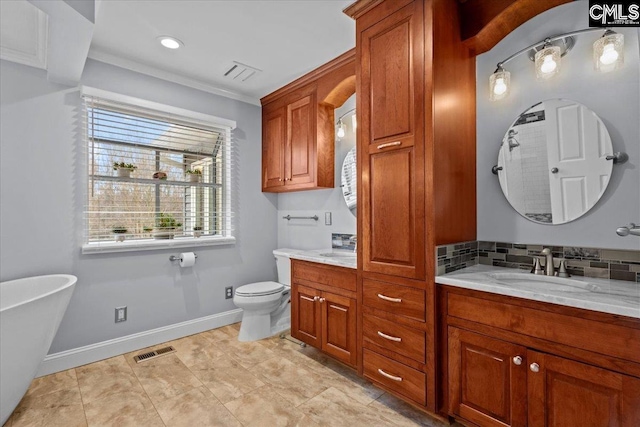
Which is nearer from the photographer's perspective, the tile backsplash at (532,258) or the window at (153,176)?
the tile backsplash at (532,258)

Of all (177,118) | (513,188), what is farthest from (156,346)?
(513,188)

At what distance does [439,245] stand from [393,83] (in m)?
1.02

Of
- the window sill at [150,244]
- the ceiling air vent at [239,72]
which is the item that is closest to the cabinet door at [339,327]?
the window sill at [150,244]

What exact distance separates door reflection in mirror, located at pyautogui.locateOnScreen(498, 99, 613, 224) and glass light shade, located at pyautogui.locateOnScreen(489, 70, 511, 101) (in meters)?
0.19

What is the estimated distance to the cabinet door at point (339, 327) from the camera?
2.17 meters

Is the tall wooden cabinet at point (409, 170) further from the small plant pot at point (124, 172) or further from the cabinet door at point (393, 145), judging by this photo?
the small plant pot at point (124, 172)

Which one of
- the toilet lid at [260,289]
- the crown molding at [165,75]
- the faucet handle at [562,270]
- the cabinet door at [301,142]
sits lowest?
the toilet lid at [260,289]

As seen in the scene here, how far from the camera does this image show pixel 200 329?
311 centimetres

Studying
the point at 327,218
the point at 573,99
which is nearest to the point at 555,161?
the point at 573,99

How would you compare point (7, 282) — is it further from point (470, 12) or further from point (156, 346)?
point (470, 12)

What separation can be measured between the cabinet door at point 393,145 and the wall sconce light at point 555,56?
2.03ft

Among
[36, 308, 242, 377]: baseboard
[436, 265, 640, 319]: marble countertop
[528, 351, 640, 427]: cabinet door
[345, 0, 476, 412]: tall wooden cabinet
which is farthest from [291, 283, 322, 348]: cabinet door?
[528, 351, 640, 427]: cabinet door

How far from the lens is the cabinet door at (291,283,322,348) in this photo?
8.04 ft

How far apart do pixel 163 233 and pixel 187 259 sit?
0.34 meters
